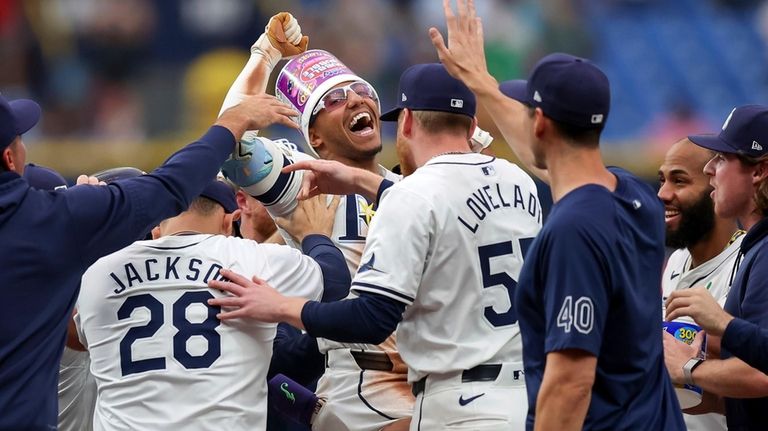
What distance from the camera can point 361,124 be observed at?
234 inches

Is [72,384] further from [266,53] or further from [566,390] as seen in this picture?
[566,390]

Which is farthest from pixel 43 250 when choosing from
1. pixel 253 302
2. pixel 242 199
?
pixel 242 199

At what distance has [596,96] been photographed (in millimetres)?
3879

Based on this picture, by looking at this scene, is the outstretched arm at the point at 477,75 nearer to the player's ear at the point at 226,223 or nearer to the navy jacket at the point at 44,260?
the player's ear at the point at 226,223

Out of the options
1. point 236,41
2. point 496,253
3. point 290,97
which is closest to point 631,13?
point 236,41

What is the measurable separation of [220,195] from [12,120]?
1010mm

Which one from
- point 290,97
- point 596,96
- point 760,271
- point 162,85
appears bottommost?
point 162,85

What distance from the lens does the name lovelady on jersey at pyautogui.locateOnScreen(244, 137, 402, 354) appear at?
5273 millimetres

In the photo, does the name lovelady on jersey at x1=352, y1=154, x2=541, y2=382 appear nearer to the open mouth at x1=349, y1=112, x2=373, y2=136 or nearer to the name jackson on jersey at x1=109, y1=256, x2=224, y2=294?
the name jackson on jersey at x1=109, y1=256, x2=224, y2=294

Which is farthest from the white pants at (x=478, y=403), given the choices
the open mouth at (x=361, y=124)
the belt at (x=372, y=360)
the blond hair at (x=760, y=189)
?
the open mouth at (x=361, y=124)

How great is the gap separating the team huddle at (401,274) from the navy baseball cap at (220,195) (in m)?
0.01

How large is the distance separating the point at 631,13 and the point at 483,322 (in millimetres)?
12443

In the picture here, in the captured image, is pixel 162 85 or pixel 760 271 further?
pixel 162 85

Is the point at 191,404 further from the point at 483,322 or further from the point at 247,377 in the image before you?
the point at 483,322
